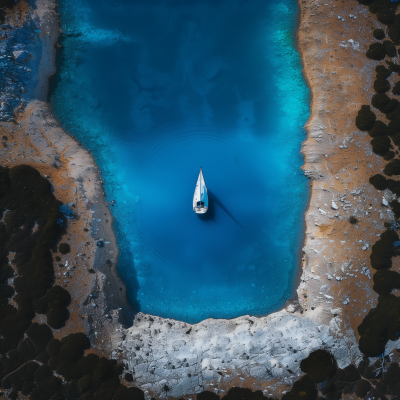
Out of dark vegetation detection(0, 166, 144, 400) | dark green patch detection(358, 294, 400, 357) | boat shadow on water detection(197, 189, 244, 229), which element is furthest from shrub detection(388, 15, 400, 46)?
dark vegetation detection(0, 166, 144, 400)

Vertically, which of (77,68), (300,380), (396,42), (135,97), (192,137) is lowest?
(300,380)

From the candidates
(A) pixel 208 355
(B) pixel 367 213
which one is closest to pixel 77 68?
(A) pixel 208 355

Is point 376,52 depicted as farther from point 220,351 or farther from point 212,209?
point 220,351

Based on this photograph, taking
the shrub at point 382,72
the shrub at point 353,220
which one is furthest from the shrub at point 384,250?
the shrub at point 382,72

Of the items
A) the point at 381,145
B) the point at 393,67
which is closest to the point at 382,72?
the point at 393,67

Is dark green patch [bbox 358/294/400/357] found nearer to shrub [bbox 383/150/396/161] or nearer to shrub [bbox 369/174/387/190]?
shrub [bbox 369/174/387/190]

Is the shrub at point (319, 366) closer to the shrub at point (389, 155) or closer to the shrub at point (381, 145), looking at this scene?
the shrub at point (389, 155)

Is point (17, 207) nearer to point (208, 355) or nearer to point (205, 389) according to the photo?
point (208, 355)
